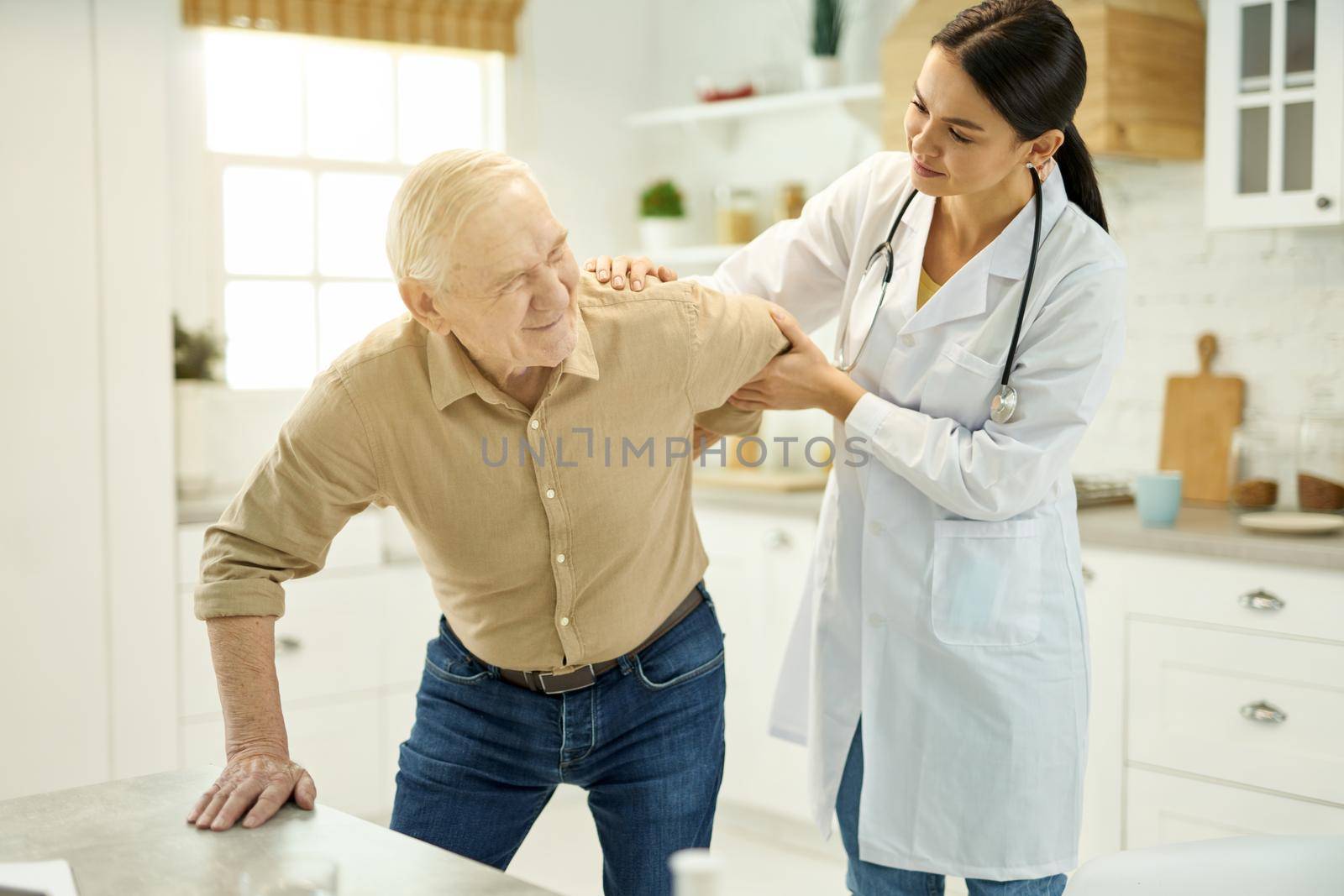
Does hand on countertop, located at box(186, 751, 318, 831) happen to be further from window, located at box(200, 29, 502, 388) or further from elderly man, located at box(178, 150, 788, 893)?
window, located at box(200, 29, 502, 388)

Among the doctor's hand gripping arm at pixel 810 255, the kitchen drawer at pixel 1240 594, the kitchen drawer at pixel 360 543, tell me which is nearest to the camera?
the doctor's hand gripping arm at pixel 810 255

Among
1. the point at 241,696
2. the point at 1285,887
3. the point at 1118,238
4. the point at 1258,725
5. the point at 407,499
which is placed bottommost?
the point at 1258,725

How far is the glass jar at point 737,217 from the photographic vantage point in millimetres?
4254

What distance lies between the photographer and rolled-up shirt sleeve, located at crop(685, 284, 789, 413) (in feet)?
5.67

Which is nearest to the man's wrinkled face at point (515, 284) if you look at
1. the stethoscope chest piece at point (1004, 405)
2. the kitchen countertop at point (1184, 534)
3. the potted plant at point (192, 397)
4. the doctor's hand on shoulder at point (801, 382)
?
the doctor's hand on shoulder at point (801, 382)

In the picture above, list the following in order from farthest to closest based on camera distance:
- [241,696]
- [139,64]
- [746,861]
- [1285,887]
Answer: [746,861]
[139,64]
[241,696]
[1285,887]

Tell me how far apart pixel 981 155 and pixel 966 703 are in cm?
76

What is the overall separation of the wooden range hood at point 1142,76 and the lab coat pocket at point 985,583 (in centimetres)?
150

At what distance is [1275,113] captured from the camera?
2930 mm

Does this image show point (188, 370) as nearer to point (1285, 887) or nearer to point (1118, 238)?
point (1118, 238)

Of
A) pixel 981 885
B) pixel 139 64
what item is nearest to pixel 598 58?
pixel 139 64

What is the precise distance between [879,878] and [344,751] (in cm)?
214

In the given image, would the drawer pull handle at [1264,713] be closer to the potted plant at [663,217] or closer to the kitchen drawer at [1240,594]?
the kitchen drawer at [1240,594]

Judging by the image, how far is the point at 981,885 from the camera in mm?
1910
